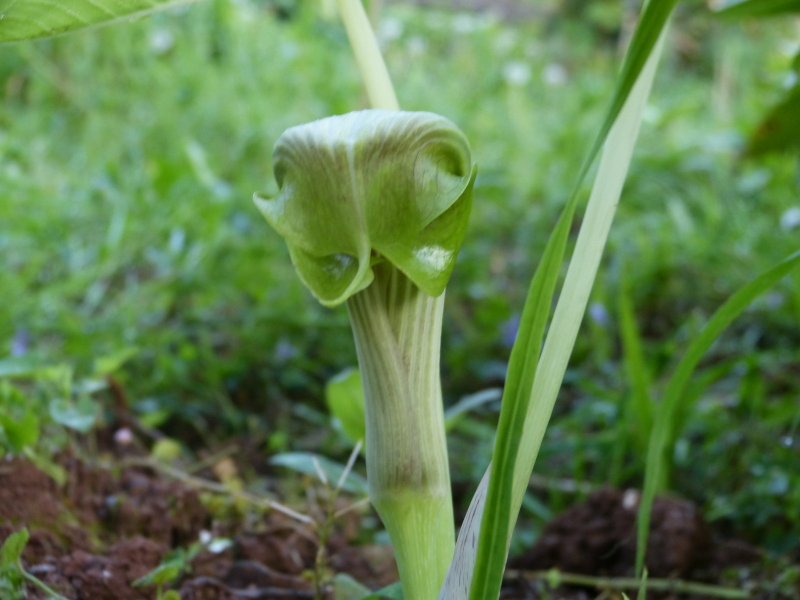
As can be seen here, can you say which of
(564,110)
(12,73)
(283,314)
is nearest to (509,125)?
(564,110)

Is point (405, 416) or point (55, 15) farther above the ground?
point (55, 15)

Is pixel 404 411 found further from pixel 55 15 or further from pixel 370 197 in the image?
pixel 55 15

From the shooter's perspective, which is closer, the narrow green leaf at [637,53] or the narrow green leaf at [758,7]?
the narrow green leaf at [637,53]

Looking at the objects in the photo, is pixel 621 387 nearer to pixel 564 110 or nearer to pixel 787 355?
pixel 787 355

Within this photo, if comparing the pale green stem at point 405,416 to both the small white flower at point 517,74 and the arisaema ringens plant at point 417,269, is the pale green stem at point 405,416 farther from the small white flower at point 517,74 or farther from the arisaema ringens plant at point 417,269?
the small white flower at point 517,74

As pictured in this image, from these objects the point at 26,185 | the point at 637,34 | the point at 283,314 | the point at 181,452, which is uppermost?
the point at 637,34

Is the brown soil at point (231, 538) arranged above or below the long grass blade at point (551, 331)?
below

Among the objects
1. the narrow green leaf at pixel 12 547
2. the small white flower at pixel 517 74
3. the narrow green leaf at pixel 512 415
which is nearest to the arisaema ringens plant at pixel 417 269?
the narrow green leaf at pixel 512 415

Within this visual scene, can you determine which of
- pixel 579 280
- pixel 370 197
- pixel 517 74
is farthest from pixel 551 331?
pixel 517 74
